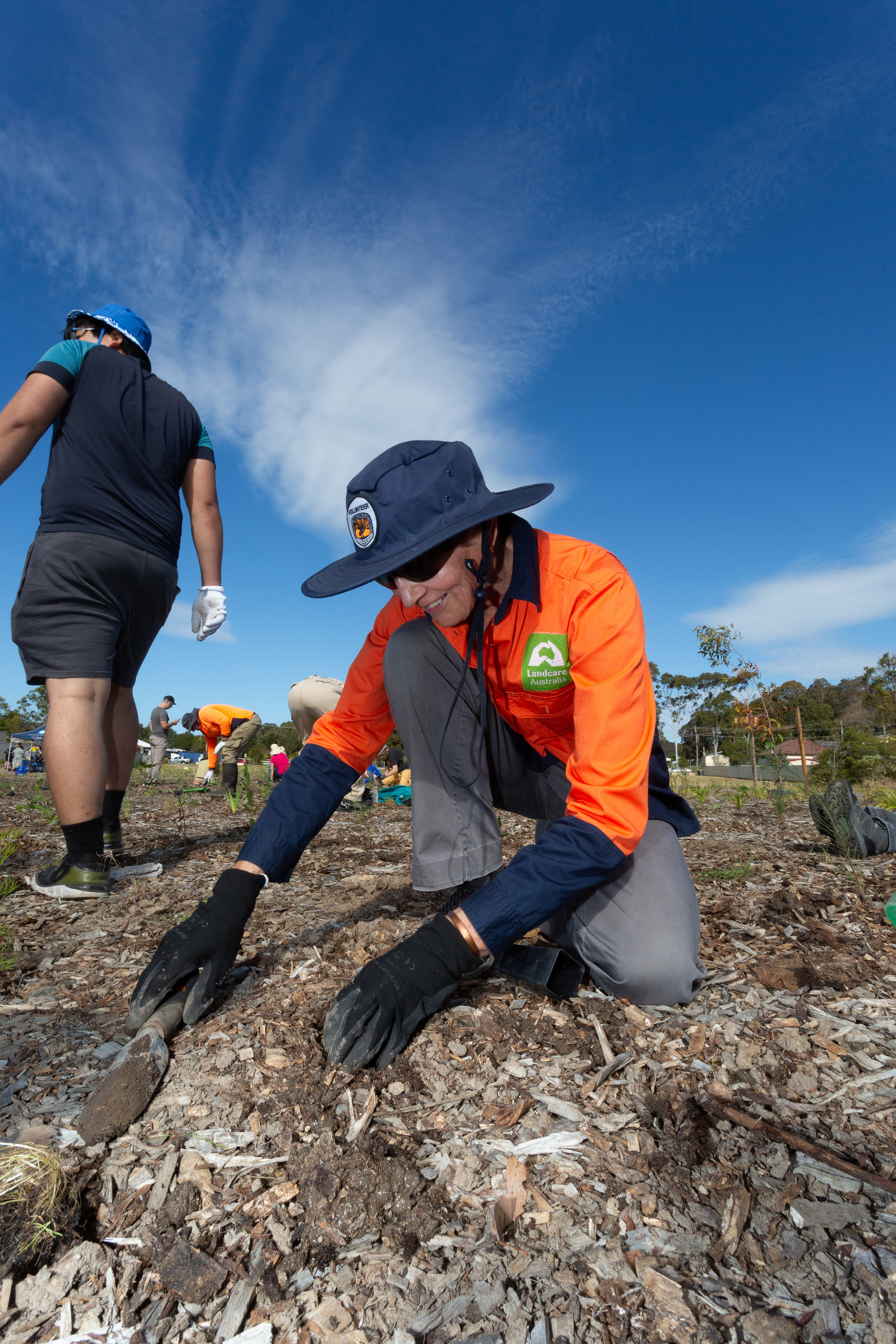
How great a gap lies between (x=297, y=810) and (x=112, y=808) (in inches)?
70.7

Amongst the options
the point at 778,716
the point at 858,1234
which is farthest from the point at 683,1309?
the point at 778,716

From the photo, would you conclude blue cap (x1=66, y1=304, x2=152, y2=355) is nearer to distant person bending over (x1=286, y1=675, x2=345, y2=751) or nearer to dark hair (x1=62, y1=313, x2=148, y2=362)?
dark hair (x1=62, y1=313, x2=148, y2=362)

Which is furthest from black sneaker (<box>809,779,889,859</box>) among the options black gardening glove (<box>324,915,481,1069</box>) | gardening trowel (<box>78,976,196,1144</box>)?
gardening trowel (<box>78,976,196,1144</box>)

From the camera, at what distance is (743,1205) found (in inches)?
45.4

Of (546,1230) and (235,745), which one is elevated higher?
(235,745)

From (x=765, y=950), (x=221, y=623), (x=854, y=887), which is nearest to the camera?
(x=765, y=950)

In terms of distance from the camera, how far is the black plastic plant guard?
72.9 inches

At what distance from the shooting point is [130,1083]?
56.2 inches

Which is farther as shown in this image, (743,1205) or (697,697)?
(697,697)

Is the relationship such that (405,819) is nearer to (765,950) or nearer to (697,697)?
(765,950)

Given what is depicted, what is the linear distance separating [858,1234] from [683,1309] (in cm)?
33

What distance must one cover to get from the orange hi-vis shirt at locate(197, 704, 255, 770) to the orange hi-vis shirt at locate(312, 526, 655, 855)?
758 cm

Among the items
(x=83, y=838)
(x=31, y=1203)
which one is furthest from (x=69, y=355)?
(x=31, y=1203)

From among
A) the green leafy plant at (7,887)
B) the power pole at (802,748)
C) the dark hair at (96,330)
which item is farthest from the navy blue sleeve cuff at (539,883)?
the power pole at (802,748)
